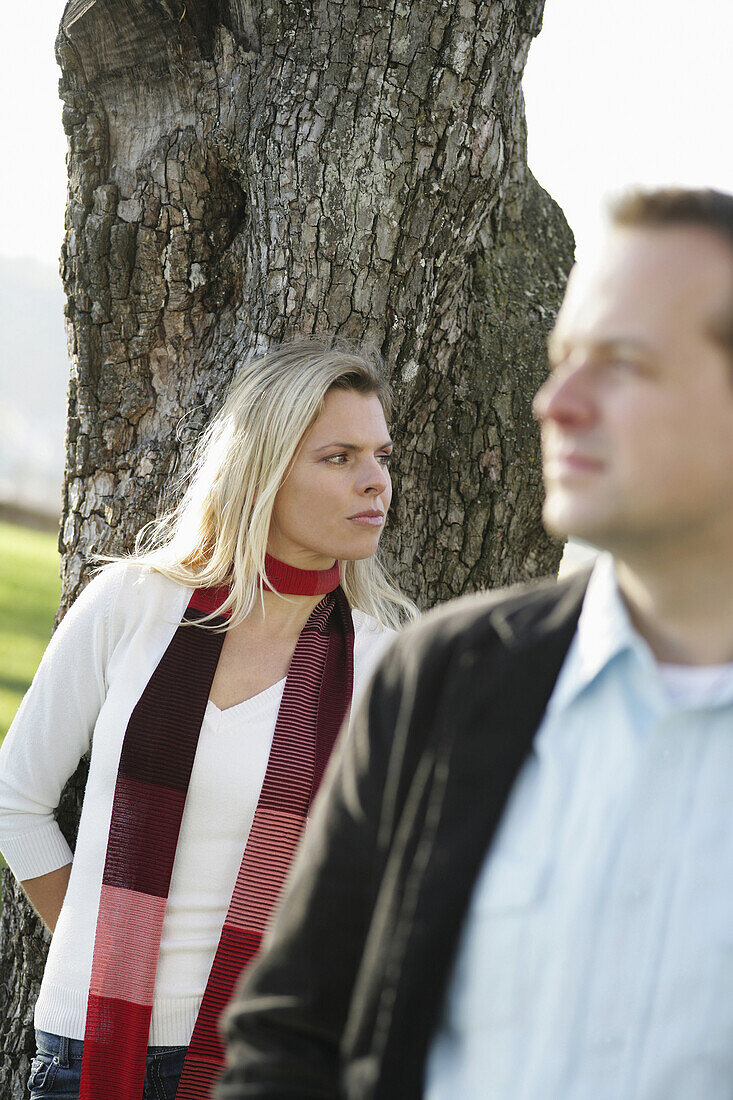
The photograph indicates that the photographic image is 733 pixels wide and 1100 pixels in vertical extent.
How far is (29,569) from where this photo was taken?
12281 mm

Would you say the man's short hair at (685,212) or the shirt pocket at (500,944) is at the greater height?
the man's short hair at (685,212)

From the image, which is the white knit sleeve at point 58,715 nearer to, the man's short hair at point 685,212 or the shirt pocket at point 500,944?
the shirt pocket at point 500,944

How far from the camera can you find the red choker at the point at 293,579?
2545 mm

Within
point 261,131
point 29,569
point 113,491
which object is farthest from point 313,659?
point 29,569

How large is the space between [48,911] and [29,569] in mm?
10261

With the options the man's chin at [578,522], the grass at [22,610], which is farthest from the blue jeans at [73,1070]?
the grass at [22,610]

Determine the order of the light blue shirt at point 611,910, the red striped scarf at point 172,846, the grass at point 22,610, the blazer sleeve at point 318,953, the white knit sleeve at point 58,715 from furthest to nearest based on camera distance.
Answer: the grass at point 22,610 → the white knit sleeve at point 58,715 → the red striped scarf at point 172,846 → the blazer sleeve at point 318,953 → the light blue shirt at point 611,910

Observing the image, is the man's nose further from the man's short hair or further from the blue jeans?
the blue jeans

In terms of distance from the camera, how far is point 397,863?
1.19 m

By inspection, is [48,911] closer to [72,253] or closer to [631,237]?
[72,253]

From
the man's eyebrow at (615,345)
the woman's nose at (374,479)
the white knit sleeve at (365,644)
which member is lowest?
the white knit sleeve at (365,644)

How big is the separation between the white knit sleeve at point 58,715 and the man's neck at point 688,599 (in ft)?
5.25

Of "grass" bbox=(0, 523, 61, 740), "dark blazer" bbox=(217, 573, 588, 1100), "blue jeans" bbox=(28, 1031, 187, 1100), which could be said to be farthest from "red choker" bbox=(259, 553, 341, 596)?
"grass" bbox=(0, 523, 61, 740)

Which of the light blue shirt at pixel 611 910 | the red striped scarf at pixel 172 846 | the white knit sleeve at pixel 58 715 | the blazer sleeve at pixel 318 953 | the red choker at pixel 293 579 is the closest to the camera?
the light blue shirt at pixel 611 910
